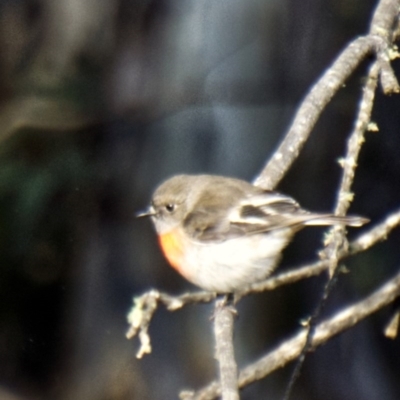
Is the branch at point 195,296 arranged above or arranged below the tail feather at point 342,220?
below

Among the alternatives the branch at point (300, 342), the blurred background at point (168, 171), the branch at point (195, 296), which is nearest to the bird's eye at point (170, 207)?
the branch at point (195, 296)

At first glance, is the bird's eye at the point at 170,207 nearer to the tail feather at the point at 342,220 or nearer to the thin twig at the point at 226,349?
the thin twig at the point at 226,349

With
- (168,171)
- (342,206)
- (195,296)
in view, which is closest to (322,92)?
(342,206)

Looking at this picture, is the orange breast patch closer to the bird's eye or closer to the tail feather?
the bird's eye

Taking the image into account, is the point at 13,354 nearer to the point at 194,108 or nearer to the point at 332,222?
the point at 194,108

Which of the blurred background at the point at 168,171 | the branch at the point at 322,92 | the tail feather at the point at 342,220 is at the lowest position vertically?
the blurred background at the point at 168,171

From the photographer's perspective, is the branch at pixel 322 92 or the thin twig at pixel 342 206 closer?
the thin twig at pixel 342 206
